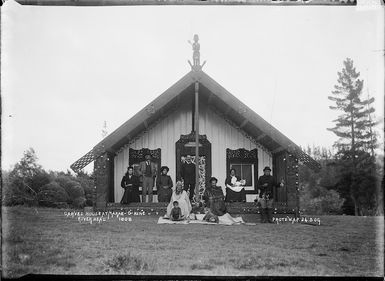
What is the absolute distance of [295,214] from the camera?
8461 millimetres

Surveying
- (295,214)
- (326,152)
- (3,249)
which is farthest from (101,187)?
(326,152)

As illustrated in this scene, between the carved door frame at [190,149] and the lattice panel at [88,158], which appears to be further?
the carved door frame at [190,149]

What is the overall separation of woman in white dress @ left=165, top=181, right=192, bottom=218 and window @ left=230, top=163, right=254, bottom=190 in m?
1.13

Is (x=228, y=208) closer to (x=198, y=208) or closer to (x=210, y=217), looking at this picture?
(x=210, y=217)

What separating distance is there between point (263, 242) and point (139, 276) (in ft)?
7.55

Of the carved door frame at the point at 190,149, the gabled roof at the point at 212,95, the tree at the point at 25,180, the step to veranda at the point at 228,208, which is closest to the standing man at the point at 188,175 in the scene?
the carved door frame at the point at 190,149

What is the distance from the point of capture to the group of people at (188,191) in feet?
27.9

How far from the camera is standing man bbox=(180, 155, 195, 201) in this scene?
28.6 ft

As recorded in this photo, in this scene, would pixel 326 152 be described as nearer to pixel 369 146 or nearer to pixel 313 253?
pixel 369 146

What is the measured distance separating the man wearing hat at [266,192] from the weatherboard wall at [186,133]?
6.1 inches

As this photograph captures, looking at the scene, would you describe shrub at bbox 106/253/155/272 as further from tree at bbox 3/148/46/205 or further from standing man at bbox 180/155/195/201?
tree at bbox 3/148/46/205

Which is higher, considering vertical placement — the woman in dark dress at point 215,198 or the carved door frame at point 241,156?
the carved door frame at point 241,156

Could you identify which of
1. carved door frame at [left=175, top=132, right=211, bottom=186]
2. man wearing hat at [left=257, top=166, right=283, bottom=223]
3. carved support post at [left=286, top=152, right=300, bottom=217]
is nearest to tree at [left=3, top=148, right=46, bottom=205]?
carved door frame at [left=175, top=132, right=211, bottom=186]

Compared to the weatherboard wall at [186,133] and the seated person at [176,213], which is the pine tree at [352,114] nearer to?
the weatherboard wall at [186,133]
